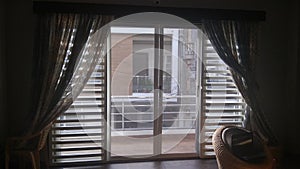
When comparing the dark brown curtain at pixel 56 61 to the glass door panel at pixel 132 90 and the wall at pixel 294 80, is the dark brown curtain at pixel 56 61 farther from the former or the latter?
the wall at pixel 294 80

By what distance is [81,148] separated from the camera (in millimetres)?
4230

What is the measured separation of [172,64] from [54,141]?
201 centimetres

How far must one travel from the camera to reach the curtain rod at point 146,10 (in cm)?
390

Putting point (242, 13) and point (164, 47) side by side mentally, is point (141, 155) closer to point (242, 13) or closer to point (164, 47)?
point (164, 47)

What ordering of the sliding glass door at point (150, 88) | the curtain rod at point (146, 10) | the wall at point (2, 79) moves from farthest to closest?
1. the sliding glass door at point (150, 88)
2. the curtain rod at point (146, 10)
3. the wall at point (2, 79)

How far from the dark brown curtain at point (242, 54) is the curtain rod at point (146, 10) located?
88 millimetres

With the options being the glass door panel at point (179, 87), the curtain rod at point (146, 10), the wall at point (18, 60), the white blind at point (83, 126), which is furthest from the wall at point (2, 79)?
the glass door panel at point (179, 87)

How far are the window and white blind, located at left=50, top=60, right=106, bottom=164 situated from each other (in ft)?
0.05

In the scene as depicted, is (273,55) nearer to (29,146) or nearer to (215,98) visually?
(215,98)

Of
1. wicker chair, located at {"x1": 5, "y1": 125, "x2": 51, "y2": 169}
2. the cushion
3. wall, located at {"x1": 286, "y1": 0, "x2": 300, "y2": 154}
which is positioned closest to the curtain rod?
wall, located at {"x1": 286, "y1": 0, "x2": 300, "y2": 154}

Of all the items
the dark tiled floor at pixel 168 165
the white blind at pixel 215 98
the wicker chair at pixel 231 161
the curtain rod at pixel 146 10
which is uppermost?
the curtain rod at pixel 146 10

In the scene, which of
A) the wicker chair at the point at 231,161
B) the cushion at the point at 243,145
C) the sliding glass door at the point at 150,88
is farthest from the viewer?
the sliding glass door at the point at 150,88

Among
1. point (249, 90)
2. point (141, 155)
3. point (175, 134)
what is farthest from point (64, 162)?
point (249, 90)

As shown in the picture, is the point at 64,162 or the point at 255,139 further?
the point at 64,162
